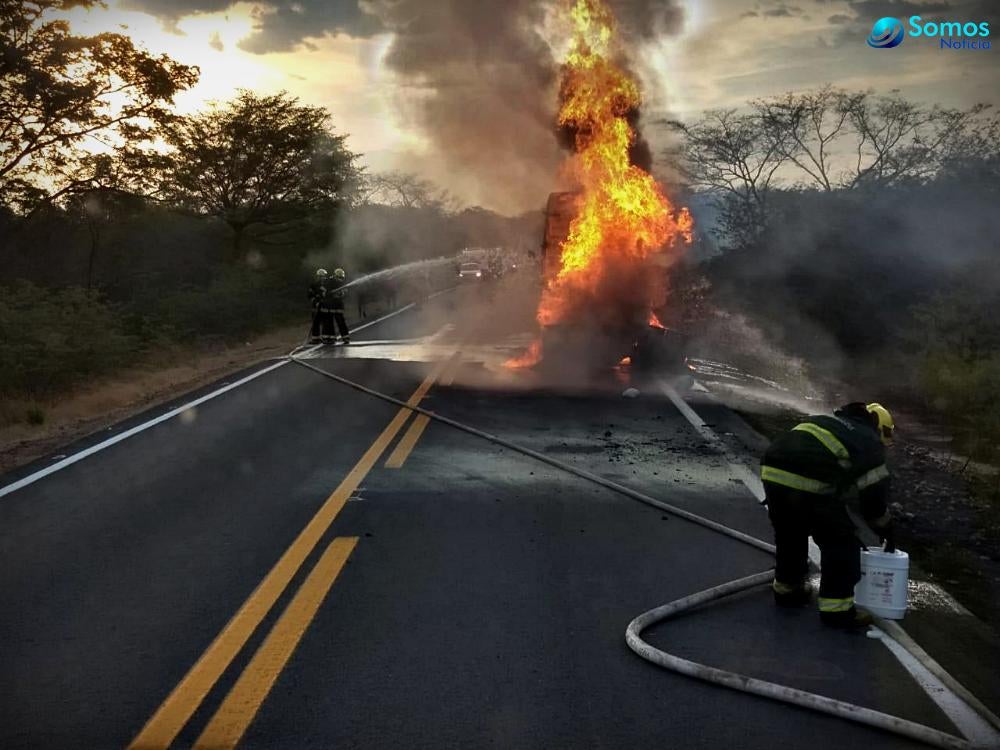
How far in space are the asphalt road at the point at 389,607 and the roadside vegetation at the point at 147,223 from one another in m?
6.38

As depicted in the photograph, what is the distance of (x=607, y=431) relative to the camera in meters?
10.8

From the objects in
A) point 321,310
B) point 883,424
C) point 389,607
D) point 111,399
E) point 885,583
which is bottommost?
point 111,399

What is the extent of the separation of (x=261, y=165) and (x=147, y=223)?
5.70m

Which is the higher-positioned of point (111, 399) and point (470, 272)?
point (470, 272)

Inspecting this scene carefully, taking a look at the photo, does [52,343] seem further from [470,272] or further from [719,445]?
[470,272]

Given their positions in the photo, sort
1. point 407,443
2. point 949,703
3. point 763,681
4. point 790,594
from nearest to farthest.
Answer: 1. point 949,703
2. point 763,681
3. point 790,594
4. point 407,443

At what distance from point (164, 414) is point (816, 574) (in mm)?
9025

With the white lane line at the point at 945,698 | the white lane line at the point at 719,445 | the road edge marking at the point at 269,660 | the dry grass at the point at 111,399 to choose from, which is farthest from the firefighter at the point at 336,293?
the white lane line at the point at 945,698

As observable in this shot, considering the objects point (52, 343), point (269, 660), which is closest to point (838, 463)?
point (269, 660)

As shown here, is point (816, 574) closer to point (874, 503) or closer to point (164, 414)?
point (874, 503)

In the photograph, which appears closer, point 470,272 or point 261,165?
point 261,165

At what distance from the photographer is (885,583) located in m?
5.01

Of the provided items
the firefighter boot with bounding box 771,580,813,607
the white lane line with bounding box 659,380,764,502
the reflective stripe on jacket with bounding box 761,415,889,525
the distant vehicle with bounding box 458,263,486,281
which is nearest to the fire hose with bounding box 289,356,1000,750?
the firefighter boot with bounding box 771,580,813,607

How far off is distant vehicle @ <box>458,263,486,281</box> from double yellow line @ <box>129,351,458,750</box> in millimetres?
47455
